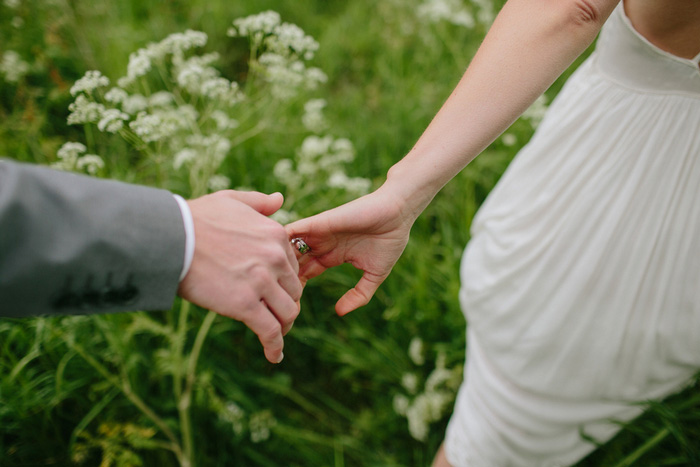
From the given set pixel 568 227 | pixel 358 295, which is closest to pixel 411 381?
pixel 358 295

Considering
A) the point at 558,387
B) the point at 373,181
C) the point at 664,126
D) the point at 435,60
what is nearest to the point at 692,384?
the point at 558,387

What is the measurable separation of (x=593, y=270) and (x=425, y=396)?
1.03 meters

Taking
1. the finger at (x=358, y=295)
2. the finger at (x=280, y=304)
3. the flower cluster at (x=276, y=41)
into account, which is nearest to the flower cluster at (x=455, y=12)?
the flower cluster at (x=276, y=41)

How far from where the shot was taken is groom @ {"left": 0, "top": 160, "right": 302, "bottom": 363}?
91 cm

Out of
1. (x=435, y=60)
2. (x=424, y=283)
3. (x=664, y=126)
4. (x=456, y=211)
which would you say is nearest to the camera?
(x=664, y=126)

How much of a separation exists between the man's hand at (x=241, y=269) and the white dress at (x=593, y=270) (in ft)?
2.98

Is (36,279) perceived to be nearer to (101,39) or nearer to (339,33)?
(101,39)

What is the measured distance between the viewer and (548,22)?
115 centimetres

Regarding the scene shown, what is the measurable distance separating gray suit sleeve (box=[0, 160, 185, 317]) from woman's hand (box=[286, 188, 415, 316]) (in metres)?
0.38

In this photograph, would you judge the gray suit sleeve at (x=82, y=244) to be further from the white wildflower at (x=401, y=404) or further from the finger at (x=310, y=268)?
the white wildflower at (x=401, y=404)

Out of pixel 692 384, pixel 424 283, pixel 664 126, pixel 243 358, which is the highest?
pixel 664 126

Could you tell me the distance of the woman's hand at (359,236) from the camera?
4.16ft

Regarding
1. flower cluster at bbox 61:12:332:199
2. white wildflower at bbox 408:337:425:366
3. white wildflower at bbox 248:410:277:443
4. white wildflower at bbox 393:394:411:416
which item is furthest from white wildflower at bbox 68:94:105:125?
white wildflower at bbox 393:394:411:416

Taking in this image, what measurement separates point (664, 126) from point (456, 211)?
1458 millimetres
